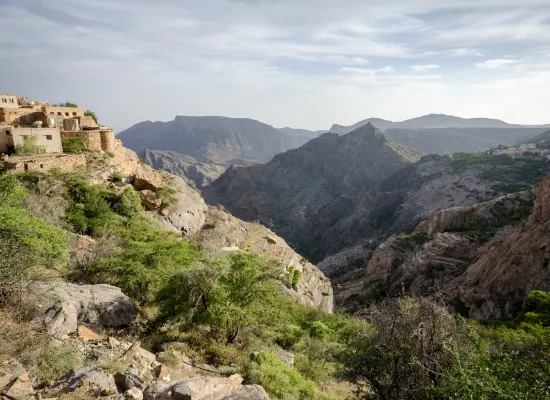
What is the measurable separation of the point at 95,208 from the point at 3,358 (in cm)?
1941

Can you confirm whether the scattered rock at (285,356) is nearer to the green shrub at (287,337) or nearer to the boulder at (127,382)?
the green shrub at (287,337)

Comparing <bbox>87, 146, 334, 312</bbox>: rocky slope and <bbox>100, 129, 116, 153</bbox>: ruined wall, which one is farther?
<bbox>100, 129, 116, 153</bbox>: ruined wall

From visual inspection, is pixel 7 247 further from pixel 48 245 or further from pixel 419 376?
pixel 419 376

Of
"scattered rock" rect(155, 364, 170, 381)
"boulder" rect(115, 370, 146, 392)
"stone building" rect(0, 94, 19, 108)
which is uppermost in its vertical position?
"stone building" rect(0, 94, 19, 108)

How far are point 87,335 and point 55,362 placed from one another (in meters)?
2.61

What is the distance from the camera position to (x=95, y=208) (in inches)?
1030

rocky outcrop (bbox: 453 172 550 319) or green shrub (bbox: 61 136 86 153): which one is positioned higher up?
green shrub (bbox: 61 136 86 153)

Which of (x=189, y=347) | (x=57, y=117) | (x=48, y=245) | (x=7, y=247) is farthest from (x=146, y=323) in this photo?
(x=57, y=117)

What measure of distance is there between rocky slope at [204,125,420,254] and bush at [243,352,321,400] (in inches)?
4706

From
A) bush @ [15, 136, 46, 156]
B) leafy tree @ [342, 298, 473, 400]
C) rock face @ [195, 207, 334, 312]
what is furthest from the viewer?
rock face @ [195, 207, 334, 312]

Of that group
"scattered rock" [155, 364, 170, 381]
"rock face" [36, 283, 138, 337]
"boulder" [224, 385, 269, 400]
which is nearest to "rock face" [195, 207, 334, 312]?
"rock face" [36, 283, 138, 337]

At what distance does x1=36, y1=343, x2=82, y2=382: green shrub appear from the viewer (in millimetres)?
8336

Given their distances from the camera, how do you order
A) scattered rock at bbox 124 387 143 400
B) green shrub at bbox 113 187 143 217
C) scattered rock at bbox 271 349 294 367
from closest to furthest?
scattered rock at bbox 124 387 143 400
scattered rock at bbox 271 349 294 367
green shrub at bbox 113 187 143 217

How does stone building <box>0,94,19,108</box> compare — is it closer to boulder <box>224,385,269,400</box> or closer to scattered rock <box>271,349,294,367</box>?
scattered rock <box>271,349,294,367</box>
